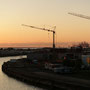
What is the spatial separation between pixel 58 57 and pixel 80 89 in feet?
188

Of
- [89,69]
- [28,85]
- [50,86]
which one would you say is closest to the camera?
[50,86]

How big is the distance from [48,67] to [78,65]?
798cm

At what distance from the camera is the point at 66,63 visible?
184 ft

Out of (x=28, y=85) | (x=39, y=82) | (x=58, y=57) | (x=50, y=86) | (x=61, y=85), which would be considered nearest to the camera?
(x=61, y=85)

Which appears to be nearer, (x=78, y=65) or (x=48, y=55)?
(x=78, y=65)

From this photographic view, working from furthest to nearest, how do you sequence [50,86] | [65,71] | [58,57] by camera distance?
[58,57]
[65,71]
[50,86]

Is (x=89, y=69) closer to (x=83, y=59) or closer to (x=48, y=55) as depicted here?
(x=83, y=59)

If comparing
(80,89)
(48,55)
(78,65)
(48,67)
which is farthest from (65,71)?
(48,55)

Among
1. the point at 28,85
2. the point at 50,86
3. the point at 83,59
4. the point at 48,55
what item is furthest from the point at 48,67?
the point at 48,55

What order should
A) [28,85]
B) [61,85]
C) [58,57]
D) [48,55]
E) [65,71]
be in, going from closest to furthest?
1. [61,85]
2. [28,85]
3. [65,71]
4. [58,57]
5. [48,55]

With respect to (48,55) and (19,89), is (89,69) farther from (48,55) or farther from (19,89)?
(48,55)

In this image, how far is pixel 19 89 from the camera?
124ft

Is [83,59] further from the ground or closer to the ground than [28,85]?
further from the ground

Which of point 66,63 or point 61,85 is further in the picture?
point 66,63
